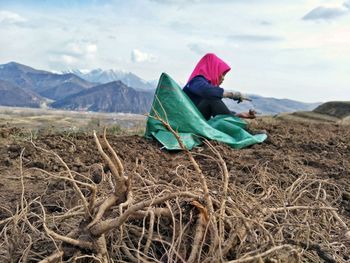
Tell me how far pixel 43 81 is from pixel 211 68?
3664 inches

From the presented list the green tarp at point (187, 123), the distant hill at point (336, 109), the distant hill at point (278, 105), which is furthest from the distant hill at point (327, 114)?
the distant hill at point (278, 105)

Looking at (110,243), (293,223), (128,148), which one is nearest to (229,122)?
(128,148)

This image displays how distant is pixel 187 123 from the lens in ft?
18.3

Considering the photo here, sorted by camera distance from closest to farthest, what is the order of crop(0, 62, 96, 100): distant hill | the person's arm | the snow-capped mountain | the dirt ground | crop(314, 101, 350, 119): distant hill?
the dirt ground
the person's arm
crop(314, 101, 350, 119): distant hill
crop(0, 62, 96, 100): distant hill
the snow-capped mountain

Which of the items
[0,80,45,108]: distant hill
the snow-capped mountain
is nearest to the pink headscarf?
[0,80,45,108]: distant hill

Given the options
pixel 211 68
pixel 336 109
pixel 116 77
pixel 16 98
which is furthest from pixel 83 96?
pixel 116 77

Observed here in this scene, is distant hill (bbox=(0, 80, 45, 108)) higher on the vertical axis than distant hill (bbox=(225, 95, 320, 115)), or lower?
lower

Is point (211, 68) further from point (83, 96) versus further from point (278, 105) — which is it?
point (278, 105)

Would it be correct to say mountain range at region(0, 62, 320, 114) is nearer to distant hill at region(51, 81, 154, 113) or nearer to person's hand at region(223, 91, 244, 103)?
distant hill at region(51, 81, 154, 113)

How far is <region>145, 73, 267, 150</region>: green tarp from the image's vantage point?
546 centimetres

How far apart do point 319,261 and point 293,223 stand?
0.19 metres

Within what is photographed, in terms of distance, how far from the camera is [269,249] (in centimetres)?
183

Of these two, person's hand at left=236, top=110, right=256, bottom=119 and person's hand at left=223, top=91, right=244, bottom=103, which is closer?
person's hand at left=236, top=110, right=256, bottom=119

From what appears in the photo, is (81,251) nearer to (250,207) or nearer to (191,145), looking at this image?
(250,207)
